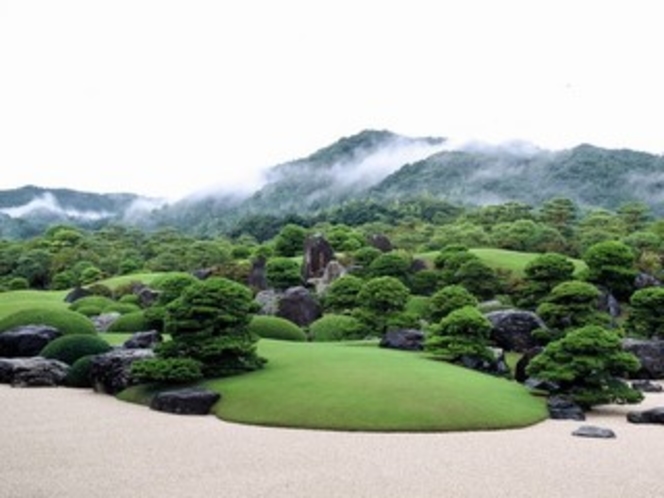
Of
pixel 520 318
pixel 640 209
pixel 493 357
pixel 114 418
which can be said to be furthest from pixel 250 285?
pixel 640 209

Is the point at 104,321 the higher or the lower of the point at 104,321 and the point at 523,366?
the lower

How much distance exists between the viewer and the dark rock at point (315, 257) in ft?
143

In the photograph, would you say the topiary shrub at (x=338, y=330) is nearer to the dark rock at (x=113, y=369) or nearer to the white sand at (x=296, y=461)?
the dark rock at (x=113, y=369)

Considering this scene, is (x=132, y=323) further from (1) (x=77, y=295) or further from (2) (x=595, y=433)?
(2) (x=595, y=433)

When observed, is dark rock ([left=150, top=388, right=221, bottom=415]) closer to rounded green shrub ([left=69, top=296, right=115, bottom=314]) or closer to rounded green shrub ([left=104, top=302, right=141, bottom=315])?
rounded green shrub ([left=104, top=302, right=141, bottom=315])

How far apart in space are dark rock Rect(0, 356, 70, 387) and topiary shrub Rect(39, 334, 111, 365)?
1.98 feet

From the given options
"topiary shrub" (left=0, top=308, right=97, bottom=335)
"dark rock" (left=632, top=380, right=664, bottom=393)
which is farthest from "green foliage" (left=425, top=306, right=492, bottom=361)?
"topiary shrub" (left=0, top=308, right=97, bottom=335)

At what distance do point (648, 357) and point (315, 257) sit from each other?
22.5 meters

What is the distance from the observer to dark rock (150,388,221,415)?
15.9 meters

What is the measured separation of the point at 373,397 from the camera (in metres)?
15.6

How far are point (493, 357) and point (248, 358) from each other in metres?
8.21

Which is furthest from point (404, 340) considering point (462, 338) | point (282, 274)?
point (282, 274)

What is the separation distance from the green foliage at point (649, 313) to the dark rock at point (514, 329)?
6.44m

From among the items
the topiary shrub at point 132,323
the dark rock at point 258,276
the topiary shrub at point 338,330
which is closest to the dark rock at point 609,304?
the topiary shrub at point 338,330
